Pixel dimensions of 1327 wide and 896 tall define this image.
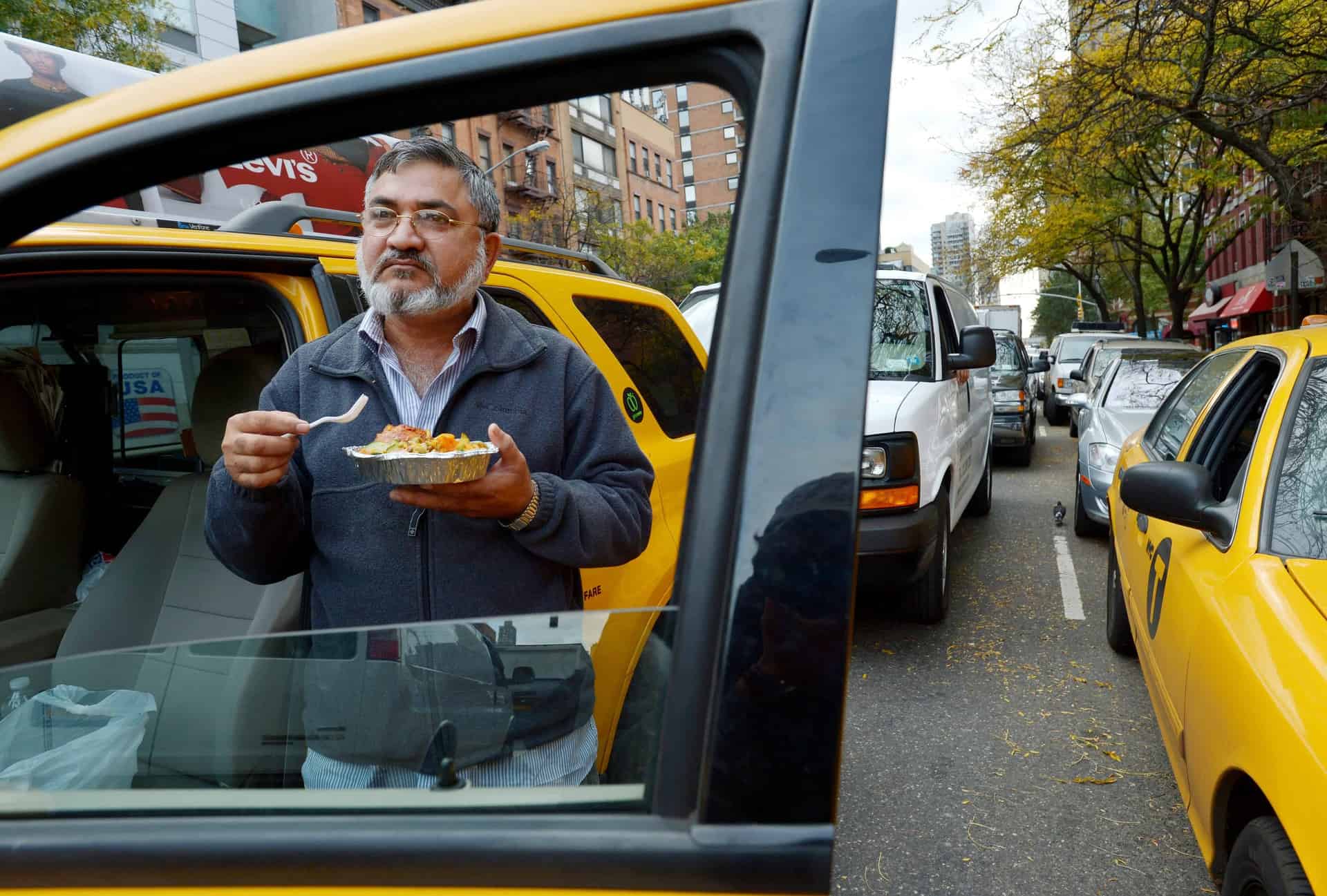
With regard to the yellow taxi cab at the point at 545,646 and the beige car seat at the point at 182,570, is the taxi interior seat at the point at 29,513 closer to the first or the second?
the beige car seat at the point at 182,570

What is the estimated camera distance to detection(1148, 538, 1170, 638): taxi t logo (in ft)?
10.5

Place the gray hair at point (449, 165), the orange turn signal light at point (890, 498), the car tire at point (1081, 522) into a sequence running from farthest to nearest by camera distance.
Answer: the car tire at point (1081, 522)
the orange turn signal light at point (890, 498)
the gray hair at point (449, 165)

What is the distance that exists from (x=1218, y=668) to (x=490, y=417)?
1.87 metres

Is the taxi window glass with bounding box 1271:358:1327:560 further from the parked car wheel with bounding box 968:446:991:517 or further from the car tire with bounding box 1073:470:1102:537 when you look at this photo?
the parked car wheel with bounding box 968:446:991:517

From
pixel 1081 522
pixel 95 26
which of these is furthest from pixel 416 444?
pixel 95 26

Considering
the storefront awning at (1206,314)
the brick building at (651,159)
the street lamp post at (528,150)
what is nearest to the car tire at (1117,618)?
the brick building at (651,159)

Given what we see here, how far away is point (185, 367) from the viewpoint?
3232mm

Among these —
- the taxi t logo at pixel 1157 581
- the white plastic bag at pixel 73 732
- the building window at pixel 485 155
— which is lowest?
the taxi t logo at pixel 1157 581

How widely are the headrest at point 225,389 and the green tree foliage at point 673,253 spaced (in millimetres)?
1233

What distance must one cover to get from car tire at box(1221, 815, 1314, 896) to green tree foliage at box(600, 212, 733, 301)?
1.57m

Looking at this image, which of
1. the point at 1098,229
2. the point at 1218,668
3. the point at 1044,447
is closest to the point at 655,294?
the point at 1218,668

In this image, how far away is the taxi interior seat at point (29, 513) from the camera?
3.18 meters

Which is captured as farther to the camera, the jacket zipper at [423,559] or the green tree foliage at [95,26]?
the green tree foliage at [95,26]

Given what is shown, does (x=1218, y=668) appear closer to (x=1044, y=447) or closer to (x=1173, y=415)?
(x=1173, y=415)
